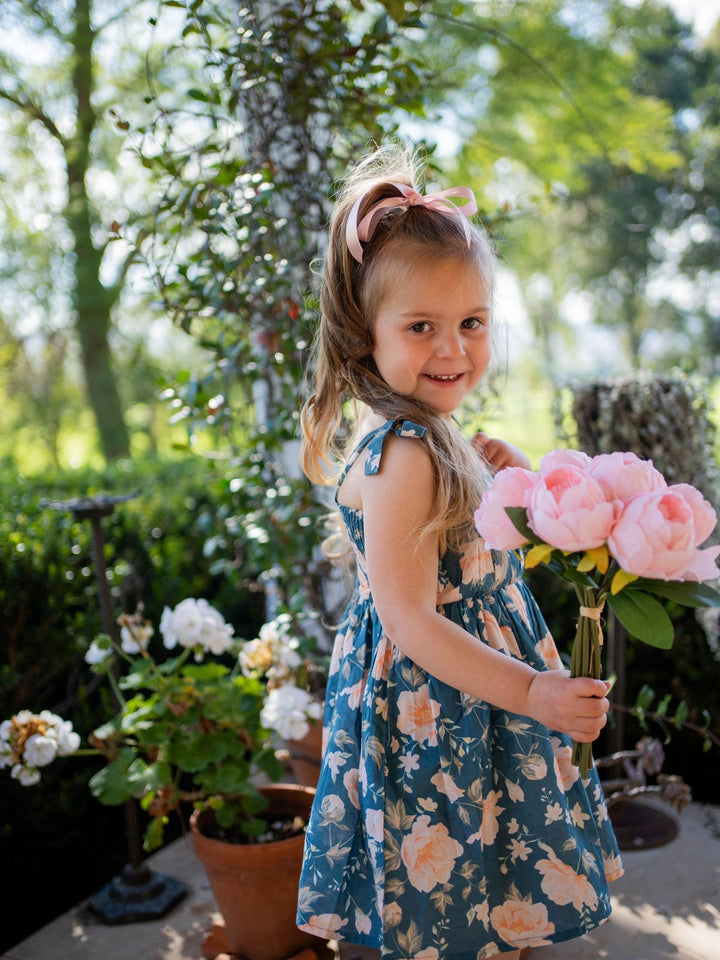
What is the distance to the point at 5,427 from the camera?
1148 cm

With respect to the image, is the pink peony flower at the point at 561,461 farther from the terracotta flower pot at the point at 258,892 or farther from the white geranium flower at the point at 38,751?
the white geranium flower at the point at 38,751

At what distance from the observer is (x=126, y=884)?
2123mm

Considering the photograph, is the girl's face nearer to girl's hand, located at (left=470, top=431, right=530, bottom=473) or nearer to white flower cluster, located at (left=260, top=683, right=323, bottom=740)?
girl's hand, located at (left=470, top=431, right=530, bottom=473)

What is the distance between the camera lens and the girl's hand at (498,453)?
1704 millimetres

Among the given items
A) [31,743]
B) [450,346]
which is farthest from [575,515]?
[31,743]

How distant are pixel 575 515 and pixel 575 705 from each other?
0.34 meters

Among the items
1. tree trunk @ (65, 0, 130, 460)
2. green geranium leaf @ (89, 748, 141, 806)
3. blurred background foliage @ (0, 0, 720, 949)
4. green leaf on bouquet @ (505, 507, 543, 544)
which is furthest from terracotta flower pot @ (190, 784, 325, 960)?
tree trunk @ (65, 0, 130, 460)

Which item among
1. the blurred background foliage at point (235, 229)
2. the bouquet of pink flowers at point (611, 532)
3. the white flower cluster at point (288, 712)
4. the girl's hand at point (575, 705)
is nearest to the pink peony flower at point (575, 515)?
the bouquet of pink flowers at point (611, 532)

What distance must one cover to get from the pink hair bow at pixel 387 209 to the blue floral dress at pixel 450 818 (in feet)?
1.10

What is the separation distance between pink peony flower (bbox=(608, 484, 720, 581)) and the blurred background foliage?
2.47 ft

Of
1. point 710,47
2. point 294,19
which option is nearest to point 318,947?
point 294,19

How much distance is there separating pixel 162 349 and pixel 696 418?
10897mm

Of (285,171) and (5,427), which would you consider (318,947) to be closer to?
(285,171)

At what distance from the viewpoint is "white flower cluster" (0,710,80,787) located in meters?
1.82
